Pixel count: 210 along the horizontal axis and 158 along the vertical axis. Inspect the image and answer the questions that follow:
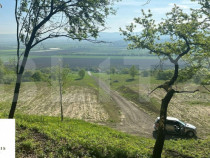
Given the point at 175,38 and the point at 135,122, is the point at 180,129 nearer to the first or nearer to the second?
the point at 135,122

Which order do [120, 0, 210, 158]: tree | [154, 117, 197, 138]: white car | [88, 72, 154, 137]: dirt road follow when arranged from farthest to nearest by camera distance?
[88, 72, 154, 137]: dirt road
[154, 117, 197, 138]: white car
[120, 0, 210, 158]: tree

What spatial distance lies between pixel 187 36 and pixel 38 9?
30.9ft

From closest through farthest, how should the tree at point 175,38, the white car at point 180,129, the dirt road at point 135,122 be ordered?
the tree at point 175,38, the white car at point 180,129, the dirt road at point 135,122

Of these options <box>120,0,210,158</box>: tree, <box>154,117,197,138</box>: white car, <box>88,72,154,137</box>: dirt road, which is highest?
<box>120,0,210,158</box>: tree

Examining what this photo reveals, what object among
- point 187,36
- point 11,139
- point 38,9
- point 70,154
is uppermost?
point 38,9

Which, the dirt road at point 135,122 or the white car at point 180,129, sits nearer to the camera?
the white car at point 180,129

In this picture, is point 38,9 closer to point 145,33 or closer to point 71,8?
point 71,8

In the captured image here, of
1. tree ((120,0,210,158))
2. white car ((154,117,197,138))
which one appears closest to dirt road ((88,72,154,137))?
white car ((154,117,197,138))

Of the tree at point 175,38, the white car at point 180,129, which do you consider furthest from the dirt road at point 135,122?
the tree at point 175,38

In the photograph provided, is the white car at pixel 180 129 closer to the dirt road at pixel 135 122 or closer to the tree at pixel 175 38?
the dirt road at pixel 135 122

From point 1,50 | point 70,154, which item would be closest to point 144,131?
point 70,154

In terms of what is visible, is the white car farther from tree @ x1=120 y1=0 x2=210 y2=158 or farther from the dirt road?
tree @ x1=120 y1=0 x2=210 y2=158

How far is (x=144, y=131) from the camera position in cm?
2294

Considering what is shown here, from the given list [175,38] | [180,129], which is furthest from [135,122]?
[175,38]
